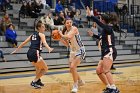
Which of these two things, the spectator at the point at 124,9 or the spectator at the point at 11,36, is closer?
the spectator at the point at 11,36

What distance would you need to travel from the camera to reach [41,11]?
20484mm

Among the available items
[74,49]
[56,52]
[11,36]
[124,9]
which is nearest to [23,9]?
[56,52]

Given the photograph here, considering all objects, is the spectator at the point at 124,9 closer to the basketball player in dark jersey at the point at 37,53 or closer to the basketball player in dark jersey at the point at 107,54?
the basketball player in dark jersey at the point at 37,53

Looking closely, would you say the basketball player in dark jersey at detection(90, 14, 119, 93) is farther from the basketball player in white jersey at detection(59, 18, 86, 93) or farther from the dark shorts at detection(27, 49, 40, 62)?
the dark shorts at detection(27, 49, 40, 62)

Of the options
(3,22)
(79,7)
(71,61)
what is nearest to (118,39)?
(79,7)

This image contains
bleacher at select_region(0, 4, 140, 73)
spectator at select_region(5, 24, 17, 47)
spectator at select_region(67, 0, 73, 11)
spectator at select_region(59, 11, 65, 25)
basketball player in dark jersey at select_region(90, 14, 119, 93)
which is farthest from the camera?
spectator at select_region(67, 0, 73, 11)

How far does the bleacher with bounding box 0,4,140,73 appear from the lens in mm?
15602

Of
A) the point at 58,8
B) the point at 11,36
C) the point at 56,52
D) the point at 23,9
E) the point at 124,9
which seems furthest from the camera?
the point at 124,9

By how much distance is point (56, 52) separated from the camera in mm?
17828

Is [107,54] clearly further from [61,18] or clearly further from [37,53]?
[61,18]

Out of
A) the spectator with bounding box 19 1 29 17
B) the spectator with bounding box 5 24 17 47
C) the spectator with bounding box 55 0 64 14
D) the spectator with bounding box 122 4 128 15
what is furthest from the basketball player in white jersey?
the spectator with bounding box 122 4 128 15

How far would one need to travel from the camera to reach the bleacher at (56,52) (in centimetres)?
1560

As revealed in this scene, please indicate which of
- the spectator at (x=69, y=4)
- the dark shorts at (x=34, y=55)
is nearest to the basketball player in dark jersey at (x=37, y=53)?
the dark shorts at (x=34, y=55)

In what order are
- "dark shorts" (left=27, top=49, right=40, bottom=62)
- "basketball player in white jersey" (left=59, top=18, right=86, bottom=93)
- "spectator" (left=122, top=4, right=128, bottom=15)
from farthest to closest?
"spectator" (left=122, top=4, right=128, bottom=15) < "dark shorts" (left=27, top=49, right=40, bottom=62) < "basketball player in white jersey" (left=59, top=18, right=86, bottom=93)
